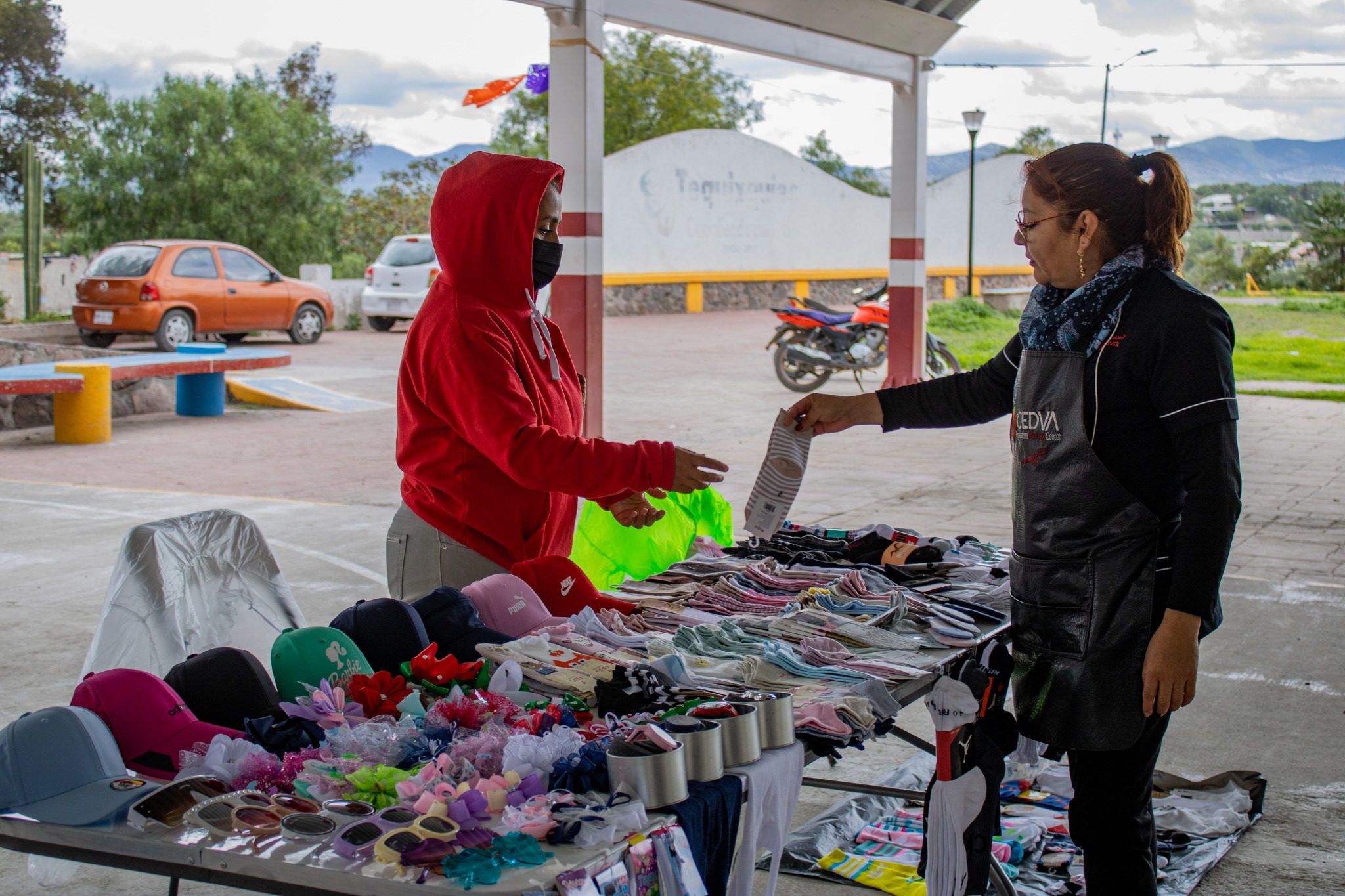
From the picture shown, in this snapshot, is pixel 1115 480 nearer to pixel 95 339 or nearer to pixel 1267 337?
pixel 95 339

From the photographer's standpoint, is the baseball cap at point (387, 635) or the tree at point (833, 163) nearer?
the baseball cap at point (387, 635)

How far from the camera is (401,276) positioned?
22.2m

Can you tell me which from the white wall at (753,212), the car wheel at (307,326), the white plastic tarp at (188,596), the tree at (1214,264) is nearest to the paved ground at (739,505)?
the white plastic tarp at (188,596)

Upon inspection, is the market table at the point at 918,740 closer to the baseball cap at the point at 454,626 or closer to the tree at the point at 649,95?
the baseball cap at the point at 454,626

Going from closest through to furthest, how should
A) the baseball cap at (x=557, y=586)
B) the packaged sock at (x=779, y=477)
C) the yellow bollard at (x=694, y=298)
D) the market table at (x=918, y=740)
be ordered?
the market table at (x=918, y=740), the baseball cap at (x=557, y=586), the packaged sock at (x=779, y=477), the yellow bollard at (x=694, y=298)

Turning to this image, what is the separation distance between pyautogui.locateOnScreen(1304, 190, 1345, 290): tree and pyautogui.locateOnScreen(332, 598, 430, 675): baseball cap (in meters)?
36.9

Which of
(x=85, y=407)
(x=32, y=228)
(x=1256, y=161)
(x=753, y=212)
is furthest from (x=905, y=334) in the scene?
(x=1256, y=161)

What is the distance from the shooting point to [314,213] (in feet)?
89.4

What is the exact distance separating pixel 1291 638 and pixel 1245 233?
1740 inches

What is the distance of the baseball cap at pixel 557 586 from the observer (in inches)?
122

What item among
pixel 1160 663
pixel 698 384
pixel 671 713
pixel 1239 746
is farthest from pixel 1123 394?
pixel 698 384

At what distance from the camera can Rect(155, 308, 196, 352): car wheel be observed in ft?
55.1

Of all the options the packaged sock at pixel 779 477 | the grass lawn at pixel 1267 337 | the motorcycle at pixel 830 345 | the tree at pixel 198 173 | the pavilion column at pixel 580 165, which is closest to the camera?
the packaged sock at pixel 779 477

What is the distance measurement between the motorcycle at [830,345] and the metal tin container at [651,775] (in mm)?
13122
